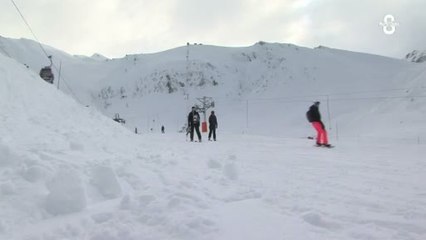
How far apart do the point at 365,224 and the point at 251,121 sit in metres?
50.0

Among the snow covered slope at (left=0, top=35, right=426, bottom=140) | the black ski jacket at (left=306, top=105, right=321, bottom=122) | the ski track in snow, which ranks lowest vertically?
the ski track in snow

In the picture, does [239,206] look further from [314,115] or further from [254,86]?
[254,86]

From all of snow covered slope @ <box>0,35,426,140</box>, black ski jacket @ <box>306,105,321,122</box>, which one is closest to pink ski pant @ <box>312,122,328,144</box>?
black ski jacket @ <box>306,105,321,122</box>

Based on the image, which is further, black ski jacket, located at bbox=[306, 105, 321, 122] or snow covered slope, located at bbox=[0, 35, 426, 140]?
snow covered slope, located at bbox=[0, 35, 426, 140]

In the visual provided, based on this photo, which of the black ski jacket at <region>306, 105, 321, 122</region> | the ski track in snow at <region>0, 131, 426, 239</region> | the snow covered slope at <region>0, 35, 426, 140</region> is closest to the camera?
the ski track in snow at <region>0, 131, 426, 239</region>

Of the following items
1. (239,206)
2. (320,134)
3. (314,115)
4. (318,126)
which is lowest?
(239,206)

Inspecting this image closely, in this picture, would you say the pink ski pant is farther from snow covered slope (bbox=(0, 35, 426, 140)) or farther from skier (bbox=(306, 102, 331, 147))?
snow covered slope (bbox=(0, 35, 426, 140))

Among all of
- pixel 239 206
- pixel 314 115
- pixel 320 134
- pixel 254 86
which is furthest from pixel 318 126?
pixel 254 86

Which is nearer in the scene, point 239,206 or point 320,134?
point 239,206

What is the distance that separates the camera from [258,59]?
79.9 meters

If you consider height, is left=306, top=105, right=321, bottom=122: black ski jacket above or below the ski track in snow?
above

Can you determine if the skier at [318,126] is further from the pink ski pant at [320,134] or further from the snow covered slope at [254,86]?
the snow covered slope at [254,86]

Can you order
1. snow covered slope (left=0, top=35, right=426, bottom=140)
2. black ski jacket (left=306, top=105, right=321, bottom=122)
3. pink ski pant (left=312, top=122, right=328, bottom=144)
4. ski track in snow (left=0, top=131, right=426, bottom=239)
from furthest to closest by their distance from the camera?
snow covered slope (left=0, top=35, right=426, bottom=140), black ski jacket (left=306, top=105, right=321, bottom=122), pink ski pant (left=312, top=122, right=328, bottom=144), ski track in snow (left=0, top=131, right=426, bottom=239)

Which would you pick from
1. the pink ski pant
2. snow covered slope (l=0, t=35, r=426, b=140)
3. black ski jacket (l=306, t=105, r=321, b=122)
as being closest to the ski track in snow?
the pink ski pant
